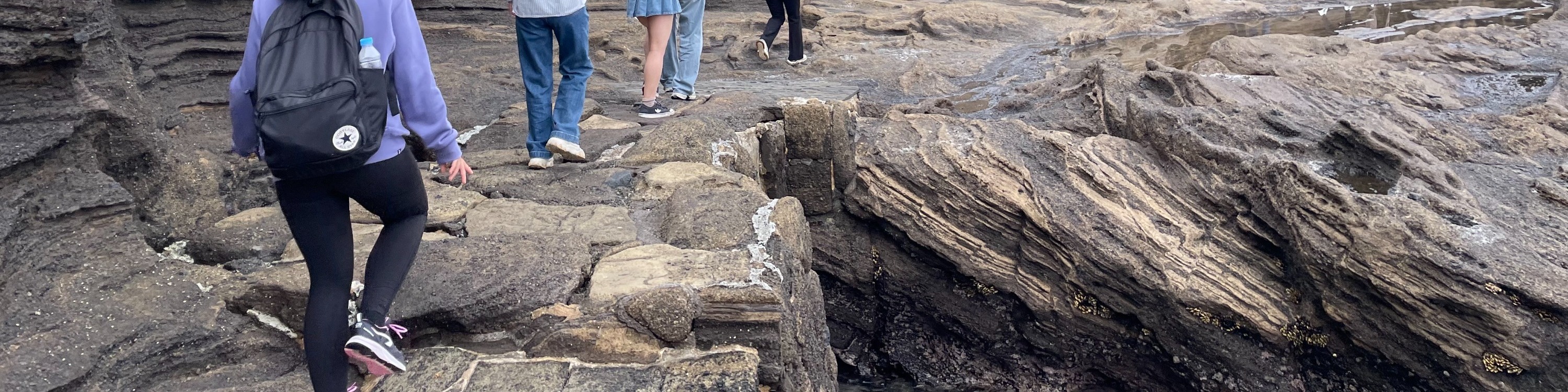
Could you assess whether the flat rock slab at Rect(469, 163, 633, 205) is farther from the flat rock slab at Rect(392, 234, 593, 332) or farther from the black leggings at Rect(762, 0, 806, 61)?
the black leggings at Rect(762, 0, 806, 61)

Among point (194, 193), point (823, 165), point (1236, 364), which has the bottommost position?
point (1236, 364)

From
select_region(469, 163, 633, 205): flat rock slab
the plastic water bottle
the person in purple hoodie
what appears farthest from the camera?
select_region(469, 163, 633, 205): flat rock slab

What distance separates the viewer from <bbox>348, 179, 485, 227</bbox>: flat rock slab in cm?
402

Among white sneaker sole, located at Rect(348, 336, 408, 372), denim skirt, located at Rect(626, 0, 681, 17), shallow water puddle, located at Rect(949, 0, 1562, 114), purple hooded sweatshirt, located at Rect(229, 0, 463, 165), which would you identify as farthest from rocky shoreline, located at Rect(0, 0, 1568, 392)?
shallow water puddle, located at Rect(949, 0, 1562, 114)

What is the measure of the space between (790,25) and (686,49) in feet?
9.39

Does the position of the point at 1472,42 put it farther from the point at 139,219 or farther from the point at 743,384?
the point at 139,219

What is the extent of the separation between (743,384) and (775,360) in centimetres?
30

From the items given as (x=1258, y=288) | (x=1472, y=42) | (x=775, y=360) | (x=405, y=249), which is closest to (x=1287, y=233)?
(x=1258, y=288)

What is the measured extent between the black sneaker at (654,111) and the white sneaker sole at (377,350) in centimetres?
336

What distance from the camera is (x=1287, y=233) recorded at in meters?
5.02

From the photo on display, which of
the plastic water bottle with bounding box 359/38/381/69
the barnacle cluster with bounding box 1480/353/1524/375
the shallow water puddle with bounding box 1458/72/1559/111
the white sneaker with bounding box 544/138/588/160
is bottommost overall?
the barnacle cluster with bounding box 1480/353/1524/375

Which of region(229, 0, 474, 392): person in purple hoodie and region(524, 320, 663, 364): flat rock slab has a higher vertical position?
region(229, 0, 474, 392): person in purple hoodie

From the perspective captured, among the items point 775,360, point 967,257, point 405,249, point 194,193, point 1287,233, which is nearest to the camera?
point 405,249

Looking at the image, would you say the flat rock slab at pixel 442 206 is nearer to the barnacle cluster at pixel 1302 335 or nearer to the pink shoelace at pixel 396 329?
the pink shoelace at pixel 396 329
